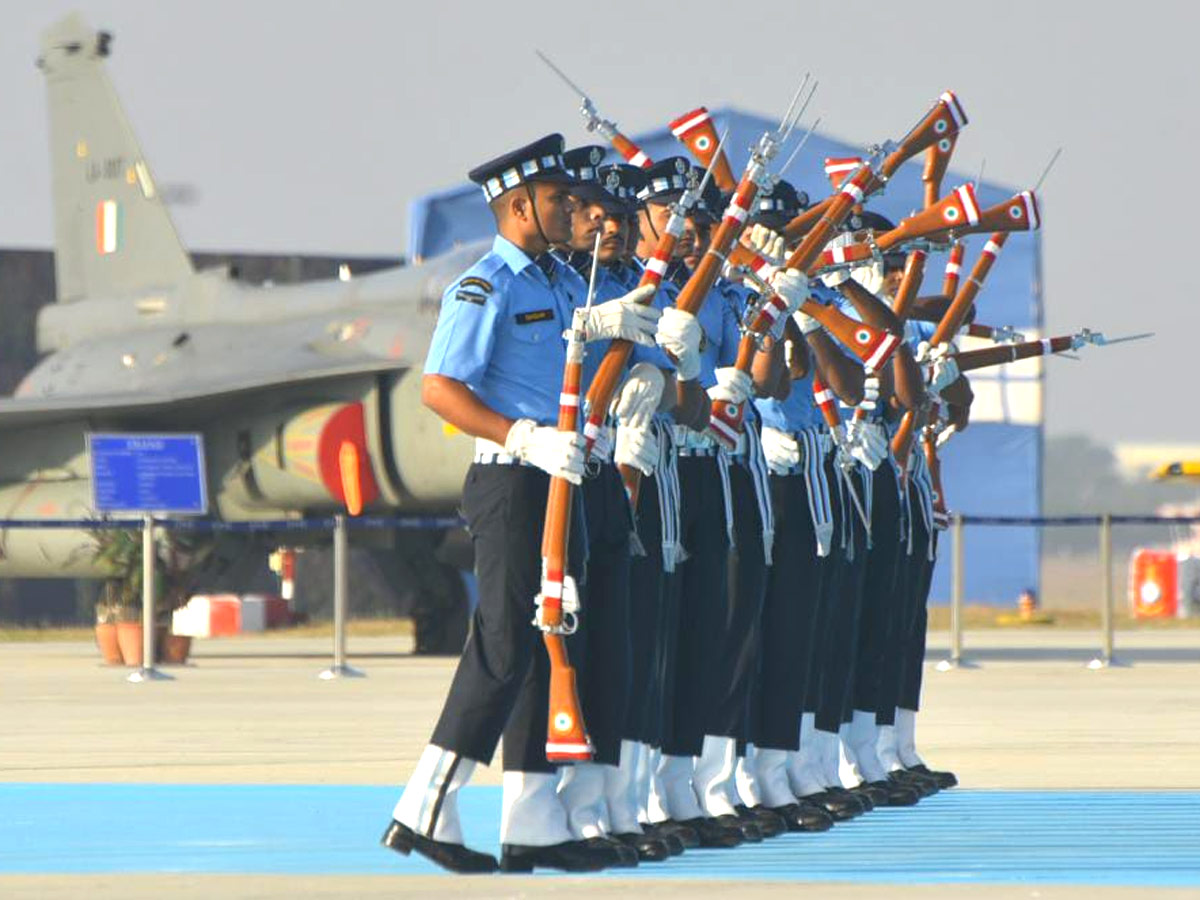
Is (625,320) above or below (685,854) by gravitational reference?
above

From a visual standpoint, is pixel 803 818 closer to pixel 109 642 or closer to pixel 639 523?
pixel 639 523

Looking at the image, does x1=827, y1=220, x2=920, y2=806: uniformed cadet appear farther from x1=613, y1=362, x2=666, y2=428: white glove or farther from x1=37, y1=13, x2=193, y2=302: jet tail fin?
x1=37, y1=13, x2=193, y2=302: jet tail fin

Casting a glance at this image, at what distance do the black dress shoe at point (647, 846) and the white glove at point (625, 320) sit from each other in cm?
140

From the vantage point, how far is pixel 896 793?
8898 millimetres

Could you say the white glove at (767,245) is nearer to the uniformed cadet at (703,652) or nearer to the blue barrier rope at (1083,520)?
the uniformed cadet at (703,652)

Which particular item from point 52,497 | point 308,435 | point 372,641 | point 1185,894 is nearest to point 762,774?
point 1185,894

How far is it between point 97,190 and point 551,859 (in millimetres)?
22316

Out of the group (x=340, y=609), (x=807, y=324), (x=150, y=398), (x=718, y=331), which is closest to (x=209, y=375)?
(x=150, y=398)

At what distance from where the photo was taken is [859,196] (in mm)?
8031

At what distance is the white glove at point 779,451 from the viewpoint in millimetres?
8461

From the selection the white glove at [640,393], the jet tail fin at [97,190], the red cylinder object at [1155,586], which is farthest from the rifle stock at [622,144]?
the red cylinder object at [1155,586]

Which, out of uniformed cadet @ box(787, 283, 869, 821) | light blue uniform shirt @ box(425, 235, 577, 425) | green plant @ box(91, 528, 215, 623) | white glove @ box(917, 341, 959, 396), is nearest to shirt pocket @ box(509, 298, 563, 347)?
light blue uniform shirt @ box(425, 235, 577, 425)

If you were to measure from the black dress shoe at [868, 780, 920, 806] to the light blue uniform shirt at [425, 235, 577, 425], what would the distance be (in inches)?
103

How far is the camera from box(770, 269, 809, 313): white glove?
7723 mm
